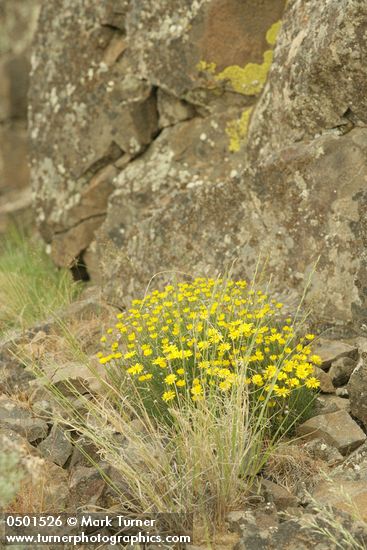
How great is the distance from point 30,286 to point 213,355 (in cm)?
321

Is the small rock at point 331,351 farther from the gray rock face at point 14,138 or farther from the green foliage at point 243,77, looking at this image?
the gray rock face at point 14,138

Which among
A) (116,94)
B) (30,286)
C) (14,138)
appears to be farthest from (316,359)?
(14,138)

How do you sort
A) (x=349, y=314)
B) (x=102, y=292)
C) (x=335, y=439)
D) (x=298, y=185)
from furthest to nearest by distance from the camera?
(x=102, y=292), (x=298, y=185), (x=349, y=314), (x=335, y=439)

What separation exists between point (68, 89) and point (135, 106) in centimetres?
91

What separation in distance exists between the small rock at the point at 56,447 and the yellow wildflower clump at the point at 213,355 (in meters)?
0.47

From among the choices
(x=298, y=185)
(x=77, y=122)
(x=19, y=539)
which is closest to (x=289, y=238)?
(x=298, y=185)

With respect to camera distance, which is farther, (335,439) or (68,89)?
(68,89)

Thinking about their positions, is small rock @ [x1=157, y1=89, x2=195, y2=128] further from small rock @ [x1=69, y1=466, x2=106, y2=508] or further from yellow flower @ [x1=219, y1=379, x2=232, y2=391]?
small rock @ [x1=69, y1=466, x2=106, y2=508]

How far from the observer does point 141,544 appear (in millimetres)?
3383

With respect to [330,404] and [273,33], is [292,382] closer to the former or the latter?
[330,404]

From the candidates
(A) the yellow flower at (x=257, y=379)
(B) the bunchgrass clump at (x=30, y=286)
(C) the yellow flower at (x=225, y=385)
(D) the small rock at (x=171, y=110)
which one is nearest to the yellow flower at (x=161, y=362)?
(C) the yellow flower at (x=225, y=385)

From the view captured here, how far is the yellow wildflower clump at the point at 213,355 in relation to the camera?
387 cm

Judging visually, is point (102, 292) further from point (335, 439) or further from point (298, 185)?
point (335, 439)

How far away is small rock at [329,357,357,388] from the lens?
4.39 metres
